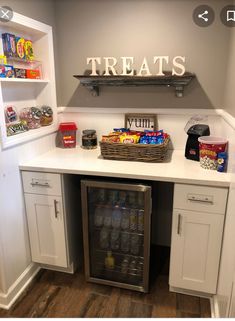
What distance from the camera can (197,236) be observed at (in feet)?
5.50

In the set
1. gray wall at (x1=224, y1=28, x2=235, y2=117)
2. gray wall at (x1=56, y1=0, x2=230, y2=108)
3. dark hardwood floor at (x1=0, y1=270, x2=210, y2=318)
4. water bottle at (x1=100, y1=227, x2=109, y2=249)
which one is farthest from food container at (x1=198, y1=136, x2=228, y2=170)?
dark hardwood floor at (x1=0, y1=270, x2=210, y2=318)

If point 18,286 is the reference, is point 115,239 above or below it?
above

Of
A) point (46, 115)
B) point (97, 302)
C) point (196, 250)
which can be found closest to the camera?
point (196, 250)

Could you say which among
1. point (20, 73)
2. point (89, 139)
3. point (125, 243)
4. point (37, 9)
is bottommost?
point (125, 243)

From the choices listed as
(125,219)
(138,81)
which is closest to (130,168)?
(125,219)

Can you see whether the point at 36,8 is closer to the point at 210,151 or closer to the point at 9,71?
the point at 9,71

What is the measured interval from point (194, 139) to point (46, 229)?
1263 mm

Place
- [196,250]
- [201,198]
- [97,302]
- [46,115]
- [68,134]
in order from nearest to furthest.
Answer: [201,198]
[196,250]
[97,302]
[46,115]
[68,134]

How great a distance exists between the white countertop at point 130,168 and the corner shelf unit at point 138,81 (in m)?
0.53

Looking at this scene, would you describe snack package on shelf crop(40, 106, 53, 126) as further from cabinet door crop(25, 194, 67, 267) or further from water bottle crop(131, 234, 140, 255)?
water bottle crop(131, 234, 140, 255)

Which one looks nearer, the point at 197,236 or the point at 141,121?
the point at 197,236

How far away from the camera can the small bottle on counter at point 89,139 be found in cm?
224

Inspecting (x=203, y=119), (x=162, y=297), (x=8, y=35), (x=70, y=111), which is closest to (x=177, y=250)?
(x=162, y=297)

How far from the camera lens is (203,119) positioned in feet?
6.82
